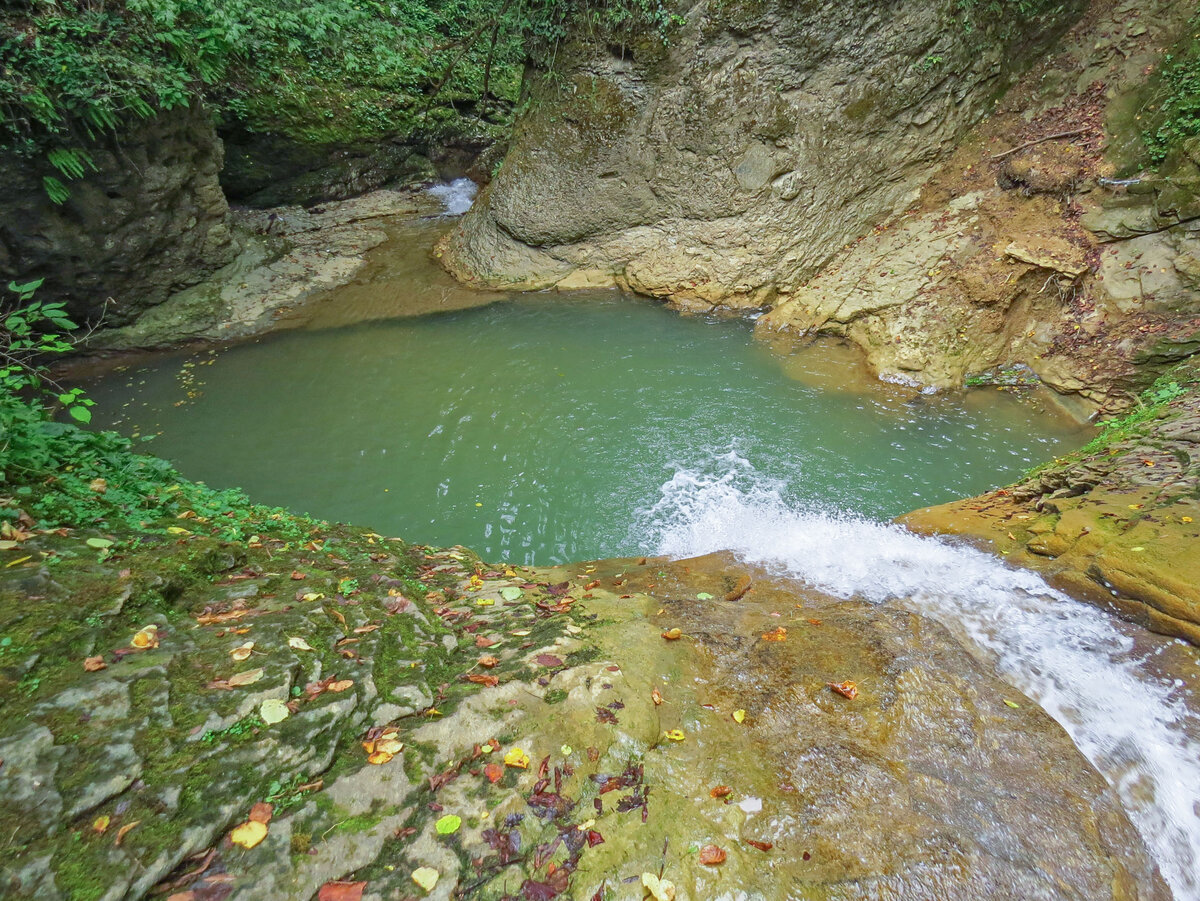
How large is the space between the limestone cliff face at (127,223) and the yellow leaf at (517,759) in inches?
338

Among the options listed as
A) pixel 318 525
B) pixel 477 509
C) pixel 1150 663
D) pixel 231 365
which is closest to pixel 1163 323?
pixel 1150 663

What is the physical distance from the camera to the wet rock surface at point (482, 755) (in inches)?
70.6

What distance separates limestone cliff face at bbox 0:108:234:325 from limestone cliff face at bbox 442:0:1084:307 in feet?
13.3

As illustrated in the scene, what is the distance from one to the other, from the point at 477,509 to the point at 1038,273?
Result: 24.4ft

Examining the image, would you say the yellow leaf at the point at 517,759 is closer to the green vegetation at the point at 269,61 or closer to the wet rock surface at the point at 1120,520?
the wet rock surface at the point at 1120,520

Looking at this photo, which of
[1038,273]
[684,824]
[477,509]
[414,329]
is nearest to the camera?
[684,824]

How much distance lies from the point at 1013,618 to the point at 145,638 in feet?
15.1

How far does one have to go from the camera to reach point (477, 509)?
18.5 ft

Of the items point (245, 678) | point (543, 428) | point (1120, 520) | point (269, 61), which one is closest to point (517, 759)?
point (245, 678)

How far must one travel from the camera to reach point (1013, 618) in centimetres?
357

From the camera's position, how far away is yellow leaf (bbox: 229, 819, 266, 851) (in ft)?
5.83

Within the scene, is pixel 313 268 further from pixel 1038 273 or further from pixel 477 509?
pixel 1038 273

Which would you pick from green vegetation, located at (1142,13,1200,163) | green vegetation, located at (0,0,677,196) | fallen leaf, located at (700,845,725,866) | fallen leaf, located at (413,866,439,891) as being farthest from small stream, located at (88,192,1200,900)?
green vegetation, located at (1142,13,1200,163)

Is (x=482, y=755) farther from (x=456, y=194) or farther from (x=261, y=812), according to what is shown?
(x=456, y=194)
